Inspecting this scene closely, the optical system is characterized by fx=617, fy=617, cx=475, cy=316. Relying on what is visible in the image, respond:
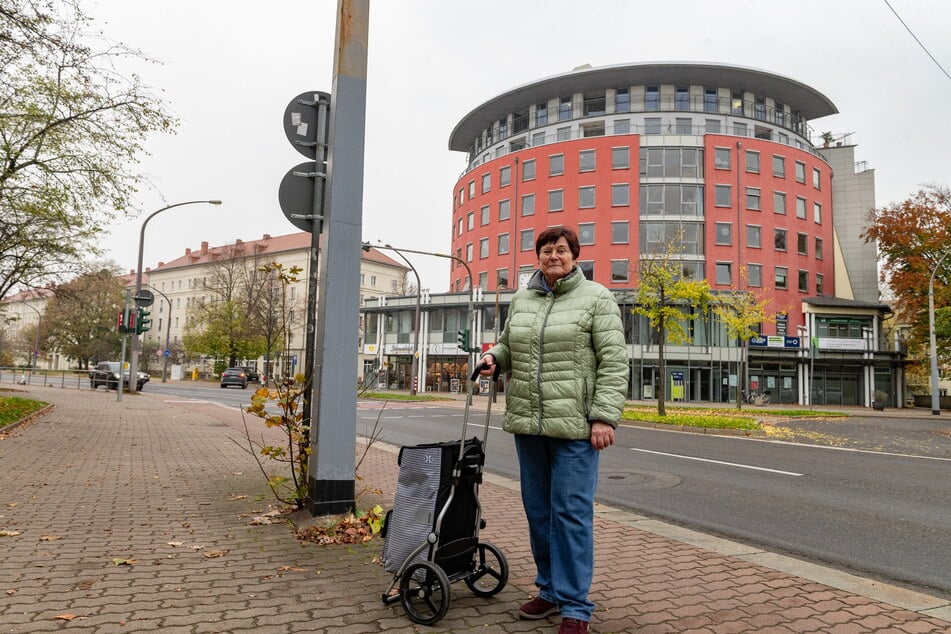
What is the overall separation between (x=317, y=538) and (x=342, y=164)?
2.86 meters

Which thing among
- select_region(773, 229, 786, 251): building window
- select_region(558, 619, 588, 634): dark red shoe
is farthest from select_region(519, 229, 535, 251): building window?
select_region(558, 619, 588, 634): dark red shoe

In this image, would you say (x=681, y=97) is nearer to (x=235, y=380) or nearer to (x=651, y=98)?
(x=651, y=98)

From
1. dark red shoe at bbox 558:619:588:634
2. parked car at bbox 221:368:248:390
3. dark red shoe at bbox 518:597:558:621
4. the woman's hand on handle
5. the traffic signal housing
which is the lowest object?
parked car at bbox 221:368:248:390

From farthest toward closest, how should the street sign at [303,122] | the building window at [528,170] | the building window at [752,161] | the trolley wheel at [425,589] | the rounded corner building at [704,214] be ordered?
the building window at [528,170], the building window at [752,161], the rounded corner building at [704,214], the street sign at [303,122], the trolley wheel at [425,589]

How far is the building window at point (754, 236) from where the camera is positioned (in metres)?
42.9

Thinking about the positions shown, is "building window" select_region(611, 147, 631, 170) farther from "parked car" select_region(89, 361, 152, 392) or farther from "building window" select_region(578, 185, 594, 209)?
"parked car" select_region(89, 361, 152, 392)

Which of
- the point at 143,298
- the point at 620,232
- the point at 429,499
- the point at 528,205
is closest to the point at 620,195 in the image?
the point at 620,232

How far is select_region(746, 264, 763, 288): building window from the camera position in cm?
4225

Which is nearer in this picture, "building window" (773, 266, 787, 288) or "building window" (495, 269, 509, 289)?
"building window" (773, 266, 787, 288)

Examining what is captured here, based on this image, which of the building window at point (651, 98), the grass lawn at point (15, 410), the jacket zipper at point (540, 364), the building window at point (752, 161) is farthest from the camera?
the building window at point (651, 98)

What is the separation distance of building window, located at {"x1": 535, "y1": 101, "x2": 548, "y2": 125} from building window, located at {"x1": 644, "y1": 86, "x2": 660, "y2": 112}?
25.3 feet

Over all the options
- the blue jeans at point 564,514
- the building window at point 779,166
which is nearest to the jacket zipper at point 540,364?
the blue jeans at point 564,514

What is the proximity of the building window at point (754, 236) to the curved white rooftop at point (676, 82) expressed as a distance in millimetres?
10836

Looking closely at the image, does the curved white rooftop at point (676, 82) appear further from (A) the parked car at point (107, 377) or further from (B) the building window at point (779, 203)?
(A) the parked car at point (107, 377)
